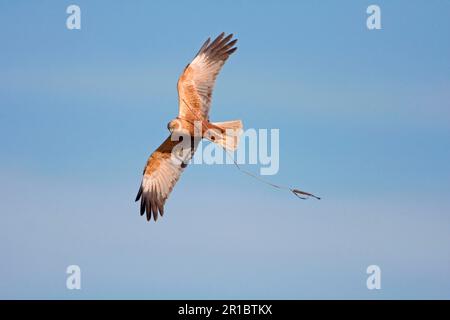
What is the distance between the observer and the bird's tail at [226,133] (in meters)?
11.2

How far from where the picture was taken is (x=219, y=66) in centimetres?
1197

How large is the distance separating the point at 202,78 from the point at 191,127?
94 cm

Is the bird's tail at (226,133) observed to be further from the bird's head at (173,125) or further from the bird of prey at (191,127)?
the bird's head at (173,125)

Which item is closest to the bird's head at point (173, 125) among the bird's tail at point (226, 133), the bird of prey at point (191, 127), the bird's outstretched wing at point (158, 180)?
the bird of prey at point (191, 127)

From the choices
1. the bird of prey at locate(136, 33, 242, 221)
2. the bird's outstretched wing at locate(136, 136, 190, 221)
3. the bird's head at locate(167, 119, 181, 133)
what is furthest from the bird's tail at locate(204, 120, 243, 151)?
the bird's outstretched wing at locate(136, 136, 190, 221)

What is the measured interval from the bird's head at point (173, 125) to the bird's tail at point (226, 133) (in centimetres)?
44

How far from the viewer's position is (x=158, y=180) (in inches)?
470

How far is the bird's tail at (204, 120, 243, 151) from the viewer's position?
11.2 meters

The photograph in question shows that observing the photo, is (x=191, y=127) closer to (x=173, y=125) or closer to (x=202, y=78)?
(x=173, y=125)

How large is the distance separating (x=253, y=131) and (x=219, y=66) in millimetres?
1250

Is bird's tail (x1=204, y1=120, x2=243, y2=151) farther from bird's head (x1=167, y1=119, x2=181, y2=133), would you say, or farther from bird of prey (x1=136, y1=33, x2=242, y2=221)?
bird's head (x1=167, y1=119, x2=181, y2=133)

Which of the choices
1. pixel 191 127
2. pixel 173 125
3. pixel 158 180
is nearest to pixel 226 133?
pixel 191 127
